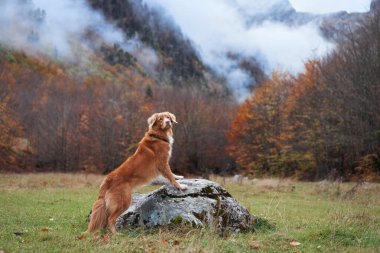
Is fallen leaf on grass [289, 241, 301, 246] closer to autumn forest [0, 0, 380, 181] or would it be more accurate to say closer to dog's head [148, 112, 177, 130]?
dog's head [148, 112, 177, 130]

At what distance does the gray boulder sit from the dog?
364mm

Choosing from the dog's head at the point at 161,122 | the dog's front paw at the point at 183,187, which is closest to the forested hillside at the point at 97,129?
the dog's front paw at the point at 183,187

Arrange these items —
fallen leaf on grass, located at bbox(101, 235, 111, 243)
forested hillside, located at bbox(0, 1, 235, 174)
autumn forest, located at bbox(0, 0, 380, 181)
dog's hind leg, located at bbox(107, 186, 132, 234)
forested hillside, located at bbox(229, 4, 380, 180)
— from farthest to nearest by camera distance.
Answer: forested hillside, located at bbox(0, 1, 235, 174)
autumn forest, located at bbox(0, 0, 380, 181)
forested hillside, located at bbox(229, 4, 380, 180)
dog's hind leg, located at bbox(107, 186, 132, 234)
fallen leaf on grass, located at bbox(101, 235, 111, 243)

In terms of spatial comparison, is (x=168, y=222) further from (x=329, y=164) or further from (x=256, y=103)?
(x=256, y=103)

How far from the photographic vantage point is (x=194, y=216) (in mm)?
9195

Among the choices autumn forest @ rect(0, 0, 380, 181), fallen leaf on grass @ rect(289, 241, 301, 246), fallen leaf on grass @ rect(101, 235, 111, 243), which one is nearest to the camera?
fallen leaf on grass @ rect(101, 235, 111, 243)

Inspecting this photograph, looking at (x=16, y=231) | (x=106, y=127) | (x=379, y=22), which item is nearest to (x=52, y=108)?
(x=106, y=127)

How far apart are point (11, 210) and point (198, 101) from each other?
144 ft

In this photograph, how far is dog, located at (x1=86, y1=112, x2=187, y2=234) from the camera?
912cm

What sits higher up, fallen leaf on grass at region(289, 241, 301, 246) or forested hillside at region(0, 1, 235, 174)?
forested hillside at region(0, 1, 235, 174)

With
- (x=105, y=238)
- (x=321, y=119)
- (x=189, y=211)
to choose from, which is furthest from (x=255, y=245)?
(x=321, y=119)

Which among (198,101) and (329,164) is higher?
(198,101)

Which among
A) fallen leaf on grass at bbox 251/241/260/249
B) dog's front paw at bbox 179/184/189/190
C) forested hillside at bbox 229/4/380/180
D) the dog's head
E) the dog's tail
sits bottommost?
fallen leaf on grass at bbox 251/241/260/249

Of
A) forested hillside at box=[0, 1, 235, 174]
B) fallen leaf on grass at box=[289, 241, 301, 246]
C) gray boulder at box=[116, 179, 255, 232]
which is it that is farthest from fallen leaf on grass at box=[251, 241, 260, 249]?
forested hillside at box=[0, 1, 235, 174]
